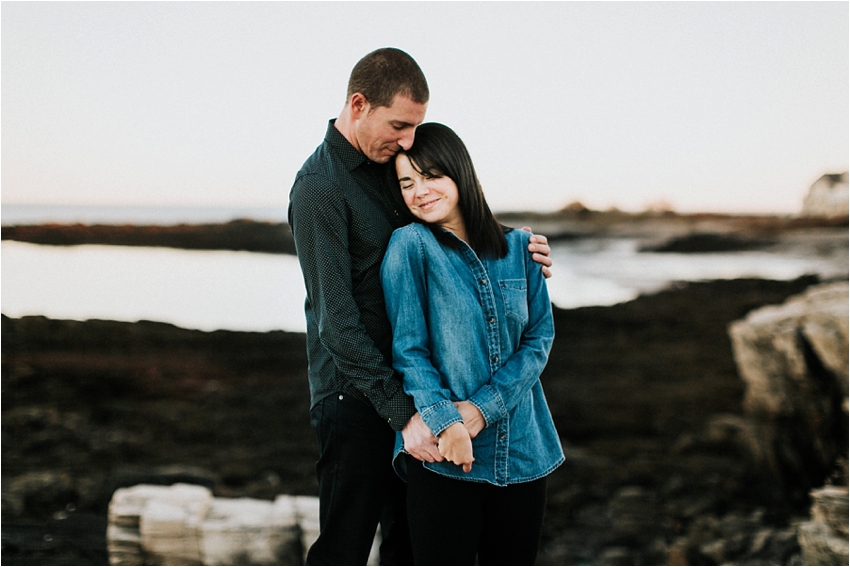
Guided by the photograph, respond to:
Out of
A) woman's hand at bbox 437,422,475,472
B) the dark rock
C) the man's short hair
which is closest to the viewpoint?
woman's hand at bbox 437,422,475,472

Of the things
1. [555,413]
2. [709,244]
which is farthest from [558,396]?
[709,244]

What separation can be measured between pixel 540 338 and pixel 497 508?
363 millimetres

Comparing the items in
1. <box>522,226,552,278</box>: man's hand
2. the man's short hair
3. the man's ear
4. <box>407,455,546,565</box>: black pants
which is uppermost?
the man's short hair

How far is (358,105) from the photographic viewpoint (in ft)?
5.05

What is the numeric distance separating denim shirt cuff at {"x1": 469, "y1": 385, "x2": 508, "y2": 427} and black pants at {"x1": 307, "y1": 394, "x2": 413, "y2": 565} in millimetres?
309

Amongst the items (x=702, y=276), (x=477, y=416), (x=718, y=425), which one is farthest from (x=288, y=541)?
(x=702, y=276)

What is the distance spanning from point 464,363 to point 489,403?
94mm

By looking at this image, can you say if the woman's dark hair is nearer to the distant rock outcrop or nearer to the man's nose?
the man's nose

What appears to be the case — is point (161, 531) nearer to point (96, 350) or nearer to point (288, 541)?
point (288, 541)

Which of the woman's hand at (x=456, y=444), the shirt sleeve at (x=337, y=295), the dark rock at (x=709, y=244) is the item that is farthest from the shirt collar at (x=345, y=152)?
the dark rock at (x=709, y=244)

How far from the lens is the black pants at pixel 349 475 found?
1538 millimetres

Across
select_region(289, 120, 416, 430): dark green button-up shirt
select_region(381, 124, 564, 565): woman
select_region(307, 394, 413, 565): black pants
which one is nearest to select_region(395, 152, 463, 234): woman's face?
select_region(381, 124, 564, 565): woman

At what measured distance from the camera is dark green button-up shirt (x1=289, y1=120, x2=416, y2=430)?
1.38 metres

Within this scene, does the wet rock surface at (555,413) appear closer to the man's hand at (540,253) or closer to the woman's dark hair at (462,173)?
the man's hand at (540,253)
